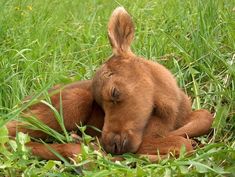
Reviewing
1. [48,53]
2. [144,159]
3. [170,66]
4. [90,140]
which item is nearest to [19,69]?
[48,53]

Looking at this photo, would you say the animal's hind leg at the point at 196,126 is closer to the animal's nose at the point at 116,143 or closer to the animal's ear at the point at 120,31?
the animal's nose at the point at 116,143

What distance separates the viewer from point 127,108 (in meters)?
4.52

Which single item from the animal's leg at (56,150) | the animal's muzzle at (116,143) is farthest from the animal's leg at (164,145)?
the animal's leg at (56,150)

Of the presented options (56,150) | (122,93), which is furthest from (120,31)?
(56,150)

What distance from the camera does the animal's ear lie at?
5.07 m

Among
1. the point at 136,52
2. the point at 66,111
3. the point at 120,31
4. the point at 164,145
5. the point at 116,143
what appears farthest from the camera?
the point at 136,52

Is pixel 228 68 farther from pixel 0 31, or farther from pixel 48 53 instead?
pixel 0 31

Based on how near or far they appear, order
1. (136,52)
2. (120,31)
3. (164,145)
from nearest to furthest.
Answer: (164,145), (120,31), (136,52)

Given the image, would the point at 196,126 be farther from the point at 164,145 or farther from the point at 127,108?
→ the point at 127,108

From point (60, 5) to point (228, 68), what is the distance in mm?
3736

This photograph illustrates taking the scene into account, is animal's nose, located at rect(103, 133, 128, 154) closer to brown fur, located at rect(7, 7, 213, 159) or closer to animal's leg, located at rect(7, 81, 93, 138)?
brown fur, located at rect(7, 7, 213, 159)

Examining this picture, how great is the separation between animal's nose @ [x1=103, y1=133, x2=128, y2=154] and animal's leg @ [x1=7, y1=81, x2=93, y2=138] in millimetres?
490

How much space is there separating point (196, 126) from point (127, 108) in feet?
1.92

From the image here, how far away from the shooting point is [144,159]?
4.30 m
